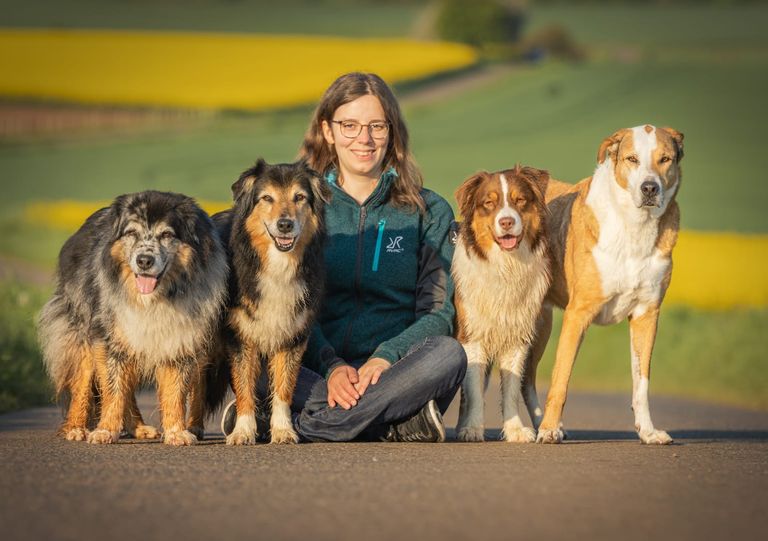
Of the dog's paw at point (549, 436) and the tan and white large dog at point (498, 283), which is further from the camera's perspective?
the tan and white large dog at point (498, 283)

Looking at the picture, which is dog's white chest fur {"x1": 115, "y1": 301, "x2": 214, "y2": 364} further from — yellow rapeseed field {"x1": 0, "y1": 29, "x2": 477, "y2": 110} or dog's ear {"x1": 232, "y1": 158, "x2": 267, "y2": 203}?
yellow rapeseed field {"x1": 0, "y1": 29, "x2": 477, "y2": 110}

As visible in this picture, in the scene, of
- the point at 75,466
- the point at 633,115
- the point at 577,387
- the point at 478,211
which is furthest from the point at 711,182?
the point at 75,466

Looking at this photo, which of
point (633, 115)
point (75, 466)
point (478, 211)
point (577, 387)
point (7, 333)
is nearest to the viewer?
point (75, 466)

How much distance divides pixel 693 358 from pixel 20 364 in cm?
836

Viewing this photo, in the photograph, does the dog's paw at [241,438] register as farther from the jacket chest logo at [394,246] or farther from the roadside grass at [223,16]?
the roadside grass at [223,16]

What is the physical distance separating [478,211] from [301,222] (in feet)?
4.28

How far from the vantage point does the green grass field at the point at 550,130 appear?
56.7ft

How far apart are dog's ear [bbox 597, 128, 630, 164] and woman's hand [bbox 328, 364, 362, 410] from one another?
7.05ft

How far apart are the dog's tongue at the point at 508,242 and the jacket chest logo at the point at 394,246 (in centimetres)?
68

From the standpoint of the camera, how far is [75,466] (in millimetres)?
5996

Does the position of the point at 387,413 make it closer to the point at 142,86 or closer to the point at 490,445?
the point at 490,445

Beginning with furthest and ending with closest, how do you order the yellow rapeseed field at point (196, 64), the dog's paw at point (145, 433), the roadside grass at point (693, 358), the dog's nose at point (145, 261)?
the yellow rapeseed field at point (196, 64) < the roadside grass at point (693, 358) < the dog's paw at point (145, 433) < the dog's nose at point (145, 261)

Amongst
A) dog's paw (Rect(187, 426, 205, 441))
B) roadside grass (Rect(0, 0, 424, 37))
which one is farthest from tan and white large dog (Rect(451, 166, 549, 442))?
roadside grass (Rect(0, 0, 424, 37))

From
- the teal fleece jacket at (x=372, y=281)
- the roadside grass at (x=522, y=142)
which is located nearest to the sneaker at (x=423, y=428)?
the teal fleece jacket at (x=372, y=281)
